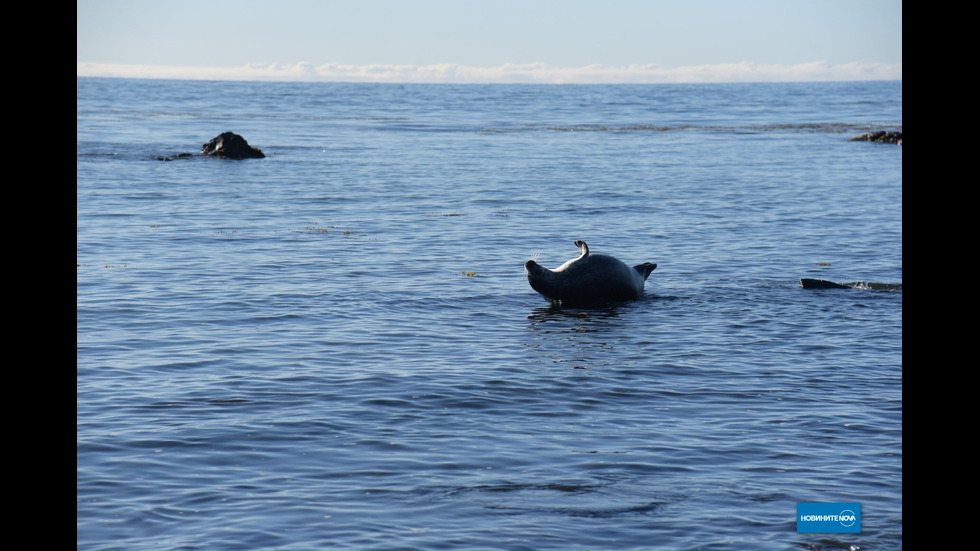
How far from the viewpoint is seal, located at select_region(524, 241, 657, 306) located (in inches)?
589

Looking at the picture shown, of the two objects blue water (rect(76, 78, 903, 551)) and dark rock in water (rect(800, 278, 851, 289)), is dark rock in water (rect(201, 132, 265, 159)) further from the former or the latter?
dark rock in water (rect(800, 278, 851, 289))

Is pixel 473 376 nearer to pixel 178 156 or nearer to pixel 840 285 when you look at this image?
pixel 840 285

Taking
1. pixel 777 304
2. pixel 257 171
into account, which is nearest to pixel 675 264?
pixel 777 304

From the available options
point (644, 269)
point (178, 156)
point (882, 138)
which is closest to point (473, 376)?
point (644, 269)

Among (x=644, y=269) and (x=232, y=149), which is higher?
(x=232, y=149)

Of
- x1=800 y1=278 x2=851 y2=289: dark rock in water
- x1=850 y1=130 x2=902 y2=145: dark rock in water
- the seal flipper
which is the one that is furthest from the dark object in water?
x1=850 y1=130 x2=902 y2=145: dark rock in water

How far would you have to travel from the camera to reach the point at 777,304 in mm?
14836
